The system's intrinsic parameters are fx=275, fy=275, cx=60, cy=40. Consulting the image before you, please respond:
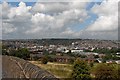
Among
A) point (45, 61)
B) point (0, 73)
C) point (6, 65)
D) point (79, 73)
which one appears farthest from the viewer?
point (45, 61)

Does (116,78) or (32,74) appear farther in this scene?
(116,78)

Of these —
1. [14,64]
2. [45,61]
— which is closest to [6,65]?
[14,64]

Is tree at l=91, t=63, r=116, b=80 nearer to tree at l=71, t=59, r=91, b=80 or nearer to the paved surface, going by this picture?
tree at l=71, t=59, r=91, b=80

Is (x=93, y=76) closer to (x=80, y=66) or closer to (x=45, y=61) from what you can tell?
(x=80, y=66)

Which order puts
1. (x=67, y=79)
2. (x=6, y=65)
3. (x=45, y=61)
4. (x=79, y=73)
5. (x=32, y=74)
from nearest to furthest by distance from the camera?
(x=32, y=74) → (x=6, y=65) → (x=79, y=73) → (x=67, y=79) → (x=45, y=61)

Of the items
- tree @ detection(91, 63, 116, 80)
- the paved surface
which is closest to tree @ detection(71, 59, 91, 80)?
tree @ detection(91, 63, 116, 80)

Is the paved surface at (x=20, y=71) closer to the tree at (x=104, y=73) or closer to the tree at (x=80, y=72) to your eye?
the tree at (x=80, y=72)

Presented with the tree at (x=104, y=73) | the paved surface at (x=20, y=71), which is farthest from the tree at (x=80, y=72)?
the paved surface at (x=20, y=71)

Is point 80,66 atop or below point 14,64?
below
